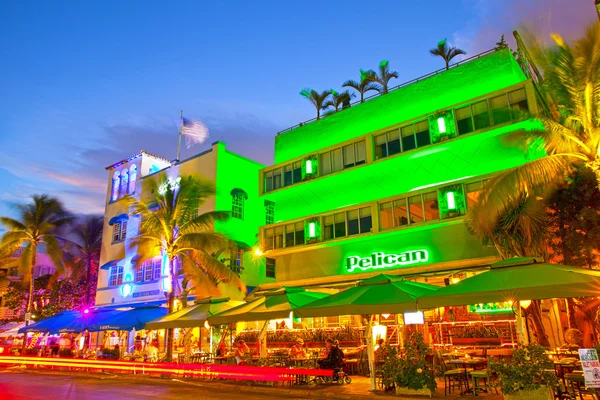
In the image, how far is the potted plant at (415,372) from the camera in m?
12.4

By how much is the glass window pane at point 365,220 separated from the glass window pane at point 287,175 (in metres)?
5.84

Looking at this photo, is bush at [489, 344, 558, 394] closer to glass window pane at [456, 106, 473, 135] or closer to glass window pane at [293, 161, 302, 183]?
glass window pane at [456, 106, 473, 135]

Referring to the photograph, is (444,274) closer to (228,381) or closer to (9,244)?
(228,381)

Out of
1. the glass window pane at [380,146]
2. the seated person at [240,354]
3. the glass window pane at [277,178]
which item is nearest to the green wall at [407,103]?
the glass window pane at [380,146]

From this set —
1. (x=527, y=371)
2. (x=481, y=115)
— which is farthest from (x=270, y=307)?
(x=481, y=115)

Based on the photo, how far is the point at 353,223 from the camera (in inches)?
968

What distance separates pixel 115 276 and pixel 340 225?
20.5 m

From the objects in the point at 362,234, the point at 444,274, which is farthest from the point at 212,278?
the point at 444,274

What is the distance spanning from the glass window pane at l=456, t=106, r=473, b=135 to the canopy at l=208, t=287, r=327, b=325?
1038 centimetres

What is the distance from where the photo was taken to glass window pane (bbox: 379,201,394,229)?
23188 millimetres

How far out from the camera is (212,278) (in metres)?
27.2

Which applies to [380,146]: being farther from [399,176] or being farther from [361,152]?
[399,176]

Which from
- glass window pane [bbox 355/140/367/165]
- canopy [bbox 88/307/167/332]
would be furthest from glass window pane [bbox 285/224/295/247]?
canopy [bbox 88/307/167/332]

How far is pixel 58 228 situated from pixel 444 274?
33.5m
